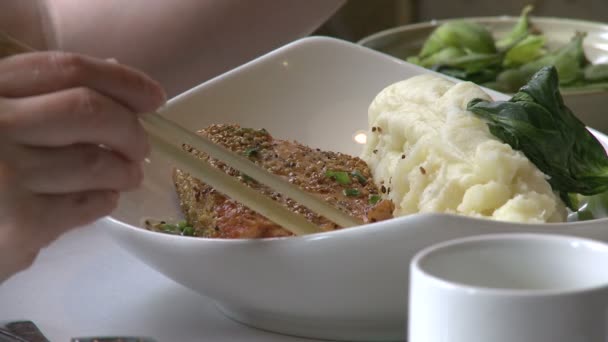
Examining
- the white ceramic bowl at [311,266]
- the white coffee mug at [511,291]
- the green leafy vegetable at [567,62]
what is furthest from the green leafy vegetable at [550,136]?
the green leafy vegetable at [567,62]

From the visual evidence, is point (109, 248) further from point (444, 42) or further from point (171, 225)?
point (444, 42)

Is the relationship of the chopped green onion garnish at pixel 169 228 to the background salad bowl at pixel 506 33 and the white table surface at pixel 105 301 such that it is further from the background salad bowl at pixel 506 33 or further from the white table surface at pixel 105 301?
the background salad bowl at pixel 506 33

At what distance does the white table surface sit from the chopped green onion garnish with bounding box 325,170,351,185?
0.68ft

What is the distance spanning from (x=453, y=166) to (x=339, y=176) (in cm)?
18

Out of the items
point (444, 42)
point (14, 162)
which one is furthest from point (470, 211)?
point (444, 42)

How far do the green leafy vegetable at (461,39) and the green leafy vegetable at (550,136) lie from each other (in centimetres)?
87

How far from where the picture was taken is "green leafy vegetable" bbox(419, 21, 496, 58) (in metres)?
1.90

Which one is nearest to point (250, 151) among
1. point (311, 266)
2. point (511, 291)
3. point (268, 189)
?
point (268, 189)

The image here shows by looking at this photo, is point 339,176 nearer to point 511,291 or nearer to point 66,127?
point 66,127

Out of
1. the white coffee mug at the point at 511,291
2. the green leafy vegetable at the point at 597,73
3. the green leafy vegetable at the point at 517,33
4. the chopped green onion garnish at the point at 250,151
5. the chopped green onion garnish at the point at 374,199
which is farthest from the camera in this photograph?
the green leafy vegetable at the point at 517,33

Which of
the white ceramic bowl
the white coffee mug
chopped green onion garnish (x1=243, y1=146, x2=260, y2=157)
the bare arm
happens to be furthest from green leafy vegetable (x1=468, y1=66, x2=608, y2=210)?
the bare arm

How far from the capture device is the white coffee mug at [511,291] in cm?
51

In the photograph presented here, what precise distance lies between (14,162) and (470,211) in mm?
440

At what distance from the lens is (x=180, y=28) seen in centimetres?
220
